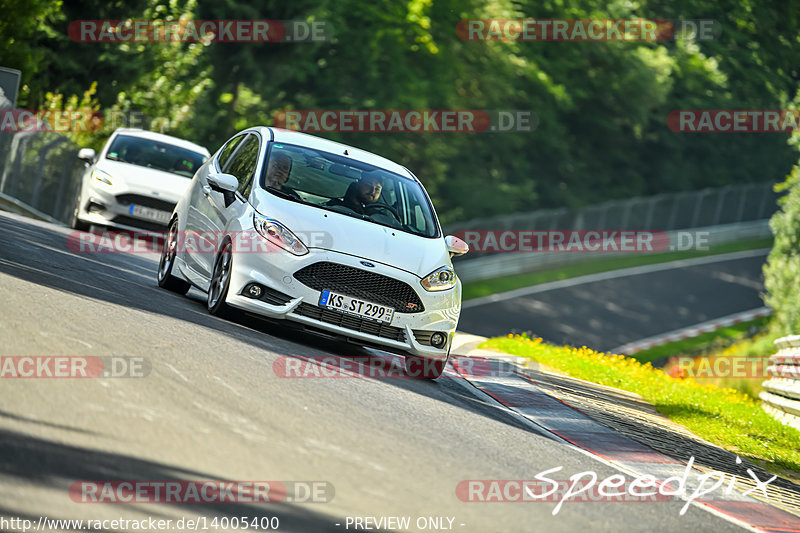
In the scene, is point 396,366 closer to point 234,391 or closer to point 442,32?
point 234,391

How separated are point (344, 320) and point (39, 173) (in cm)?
1542

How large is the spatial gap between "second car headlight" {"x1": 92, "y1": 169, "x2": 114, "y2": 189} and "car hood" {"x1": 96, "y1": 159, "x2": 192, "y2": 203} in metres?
0.06

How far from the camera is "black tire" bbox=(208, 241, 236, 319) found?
35.4 feet

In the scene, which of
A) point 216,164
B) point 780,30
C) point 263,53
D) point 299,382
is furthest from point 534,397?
point 263,53

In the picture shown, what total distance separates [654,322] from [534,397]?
3099cm

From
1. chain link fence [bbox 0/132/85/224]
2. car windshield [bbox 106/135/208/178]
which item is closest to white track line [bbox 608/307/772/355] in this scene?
chain link fence [bbox 0/132/85/224]

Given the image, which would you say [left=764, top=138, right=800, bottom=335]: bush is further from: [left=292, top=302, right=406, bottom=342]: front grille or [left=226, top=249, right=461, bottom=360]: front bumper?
[left=292, top=302, right=406, bottom=342]: front grille

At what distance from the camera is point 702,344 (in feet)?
123

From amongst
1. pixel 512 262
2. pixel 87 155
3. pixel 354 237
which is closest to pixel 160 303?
pixel 354 237

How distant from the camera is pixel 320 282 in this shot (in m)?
10.3

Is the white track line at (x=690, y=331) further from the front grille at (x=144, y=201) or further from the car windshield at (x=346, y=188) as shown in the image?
the car windshield at (x=346, y=188)

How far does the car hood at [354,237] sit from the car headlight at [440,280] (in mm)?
50

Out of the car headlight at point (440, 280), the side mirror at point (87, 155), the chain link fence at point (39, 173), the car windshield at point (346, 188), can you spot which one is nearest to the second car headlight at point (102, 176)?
the side mirror at point (87, 155)

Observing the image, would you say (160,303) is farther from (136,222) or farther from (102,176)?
(102,176)
